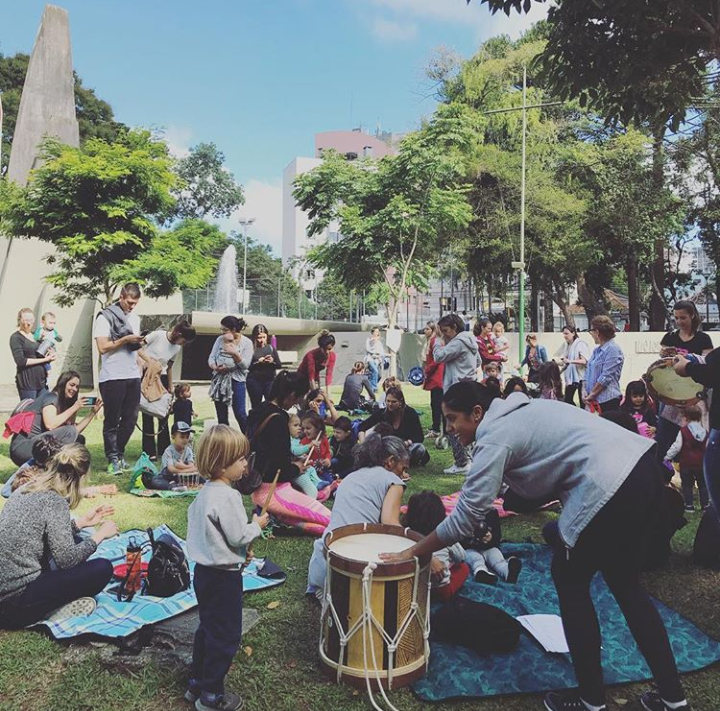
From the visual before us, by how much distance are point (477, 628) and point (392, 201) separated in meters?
17.3

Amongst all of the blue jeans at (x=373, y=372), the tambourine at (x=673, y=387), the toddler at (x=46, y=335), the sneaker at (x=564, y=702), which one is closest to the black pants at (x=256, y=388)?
the toddler at (x=46, y=335)

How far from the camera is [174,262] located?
42.2 ft

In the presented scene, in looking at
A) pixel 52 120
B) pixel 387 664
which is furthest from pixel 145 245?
pixel 387 664

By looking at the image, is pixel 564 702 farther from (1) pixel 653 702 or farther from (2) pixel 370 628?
(2) pixel 370 628

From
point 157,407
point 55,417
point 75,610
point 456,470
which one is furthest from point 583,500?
point 157,407

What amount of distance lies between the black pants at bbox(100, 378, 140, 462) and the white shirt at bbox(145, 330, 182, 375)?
2.19ft

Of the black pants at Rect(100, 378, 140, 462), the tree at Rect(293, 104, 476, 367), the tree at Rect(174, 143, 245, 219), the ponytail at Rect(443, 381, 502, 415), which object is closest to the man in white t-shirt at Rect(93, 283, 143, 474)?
the black pants at Rect(100, 378, 140, 462)

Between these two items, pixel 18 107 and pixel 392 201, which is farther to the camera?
pixel 18 107

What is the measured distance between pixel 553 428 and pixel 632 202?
24.9 meters

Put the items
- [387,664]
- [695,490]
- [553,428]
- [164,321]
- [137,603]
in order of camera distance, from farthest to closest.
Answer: [164,321]
[695,490]
[137,603]
[387,664]
[553,428]

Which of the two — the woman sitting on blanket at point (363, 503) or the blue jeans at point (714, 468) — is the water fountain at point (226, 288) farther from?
the blue jeans at point (714, 468)

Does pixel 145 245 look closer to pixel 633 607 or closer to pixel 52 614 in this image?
pixel 52 614

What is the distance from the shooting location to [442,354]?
25.2 feet

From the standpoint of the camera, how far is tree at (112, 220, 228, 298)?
12672 mm
